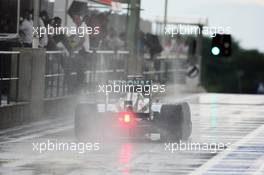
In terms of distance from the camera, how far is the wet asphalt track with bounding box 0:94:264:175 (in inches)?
628

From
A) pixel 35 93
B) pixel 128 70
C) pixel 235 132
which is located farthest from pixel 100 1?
pixel 235 132

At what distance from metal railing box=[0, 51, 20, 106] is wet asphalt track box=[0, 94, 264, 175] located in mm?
848

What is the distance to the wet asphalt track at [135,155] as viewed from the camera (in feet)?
52.4

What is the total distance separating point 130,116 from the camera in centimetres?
2039

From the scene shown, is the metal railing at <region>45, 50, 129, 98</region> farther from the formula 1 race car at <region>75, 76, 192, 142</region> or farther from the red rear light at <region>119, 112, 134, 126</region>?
the red rear light at <region>119, 112, 134, 126</region>

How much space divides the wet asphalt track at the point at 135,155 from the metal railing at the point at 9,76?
0.85 m

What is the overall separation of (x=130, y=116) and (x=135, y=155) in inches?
95.0

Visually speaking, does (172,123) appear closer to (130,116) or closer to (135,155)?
(130,116)

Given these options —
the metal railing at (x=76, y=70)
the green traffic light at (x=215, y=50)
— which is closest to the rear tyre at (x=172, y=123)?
the green traffic light at (x=215, y=50)

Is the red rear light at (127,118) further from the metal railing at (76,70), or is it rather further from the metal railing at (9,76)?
the metal railing at (76,70)

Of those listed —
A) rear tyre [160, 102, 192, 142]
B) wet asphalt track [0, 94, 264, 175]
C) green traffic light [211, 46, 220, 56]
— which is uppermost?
green traffic light [211, 46, 220, 56]

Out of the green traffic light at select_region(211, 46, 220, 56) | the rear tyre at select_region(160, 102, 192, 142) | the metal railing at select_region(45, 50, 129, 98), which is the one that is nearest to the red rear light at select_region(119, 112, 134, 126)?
the rear tyre at select_region(160, 102, 192, 142)

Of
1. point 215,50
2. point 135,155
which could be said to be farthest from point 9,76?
point 135,155

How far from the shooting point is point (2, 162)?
55.3ft
